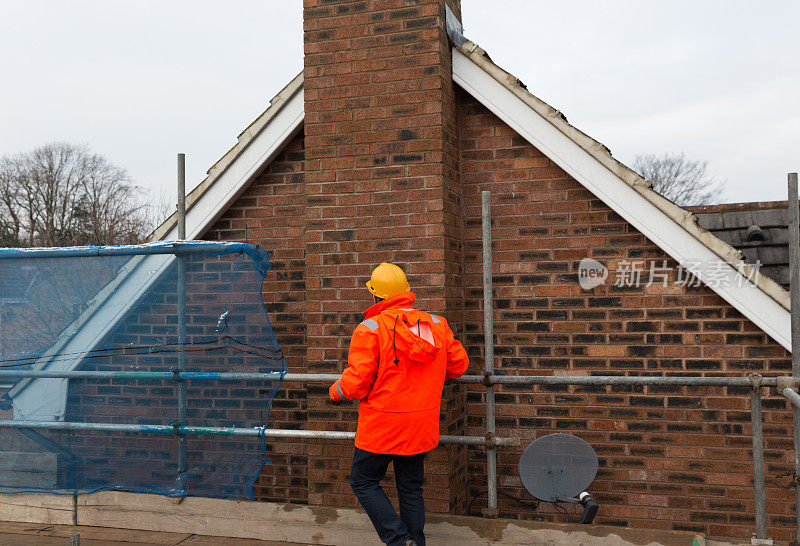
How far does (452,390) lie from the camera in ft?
15.9

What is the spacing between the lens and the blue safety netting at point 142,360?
478cm

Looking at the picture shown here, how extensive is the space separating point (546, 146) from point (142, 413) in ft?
10.9

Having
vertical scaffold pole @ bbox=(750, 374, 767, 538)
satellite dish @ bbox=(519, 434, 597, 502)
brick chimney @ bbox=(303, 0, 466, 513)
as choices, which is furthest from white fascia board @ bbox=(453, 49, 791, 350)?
satellite dish @ bbox=(519, 434, 597, 502)

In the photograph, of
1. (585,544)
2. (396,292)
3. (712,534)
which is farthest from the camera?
(712,534)

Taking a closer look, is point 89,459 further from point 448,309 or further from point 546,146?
point 546,146

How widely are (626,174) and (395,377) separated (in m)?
2.11

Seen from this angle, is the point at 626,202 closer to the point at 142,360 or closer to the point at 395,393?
the point at 395,393

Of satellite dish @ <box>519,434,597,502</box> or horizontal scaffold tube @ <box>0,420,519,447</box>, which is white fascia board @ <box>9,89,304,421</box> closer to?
horizontal scaffold tube @ <box>0,420,519,447</box>

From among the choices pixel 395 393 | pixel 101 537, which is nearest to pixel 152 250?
pixel 101 537

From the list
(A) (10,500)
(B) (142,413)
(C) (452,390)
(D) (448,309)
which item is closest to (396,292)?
(D) (448,309)

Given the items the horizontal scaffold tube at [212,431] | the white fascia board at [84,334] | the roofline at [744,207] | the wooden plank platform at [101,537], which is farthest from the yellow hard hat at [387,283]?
the roofline at [744,207]

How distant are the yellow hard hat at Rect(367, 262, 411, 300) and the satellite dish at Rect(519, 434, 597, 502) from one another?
1502 mm

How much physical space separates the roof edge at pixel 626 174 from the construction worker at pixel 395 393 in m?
1.68

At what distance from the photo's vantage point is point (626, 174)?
182 inches
